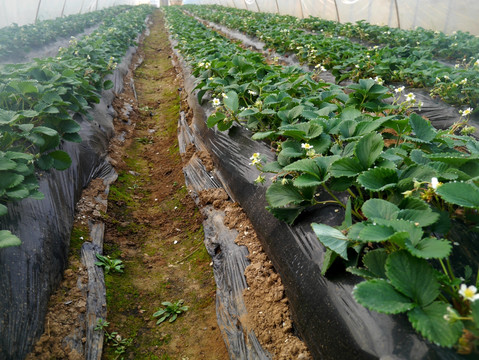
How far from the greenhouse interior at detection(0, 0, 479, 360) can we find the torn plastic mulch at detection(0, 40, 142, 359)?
0.03 ft

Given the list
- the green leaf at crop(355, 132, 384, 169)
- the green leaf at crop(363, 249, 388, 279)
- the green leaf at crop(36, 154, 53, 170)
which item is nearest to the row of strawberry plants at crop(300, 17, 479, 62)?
the green leaf at crop(355, 132, 384, 169)

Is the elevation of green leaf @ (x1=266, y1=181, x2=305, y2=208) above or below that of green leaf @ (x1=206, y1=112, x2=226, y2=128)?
below

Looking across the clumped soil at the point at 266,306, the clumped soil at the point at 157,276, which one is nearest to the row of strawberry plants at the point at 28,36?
the clumped soil at the point at 157,276

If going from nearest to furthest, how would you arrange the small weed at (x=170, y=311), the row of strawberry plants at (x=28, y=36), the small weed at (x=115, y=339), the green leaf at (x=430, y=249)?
the green leaf at (x=430, y=249) → the small weed at (x=115, y=339) → the small weed at (x=170, y=311) → the row of strawberry plants at (x=28, y=36)

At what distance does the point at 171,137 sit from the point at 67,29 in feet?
24.5

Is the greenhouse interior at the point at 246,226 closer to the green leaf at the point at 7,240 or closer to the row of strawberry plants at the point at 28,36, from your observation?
the green leaf at the point at 7,240

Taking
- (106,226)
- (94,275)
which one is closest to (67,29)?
(106,226)

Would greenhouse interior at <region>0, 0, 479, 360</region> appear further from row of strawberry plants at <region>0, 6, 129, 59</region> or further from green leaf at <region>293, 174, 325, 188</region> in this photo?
row of strawberry plants at <region>0, 6, 129, 59</region>

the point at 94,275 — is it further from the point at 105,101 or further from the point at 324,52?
the point at 324,52

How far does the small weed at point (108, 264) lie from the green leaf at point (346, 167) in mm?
1746

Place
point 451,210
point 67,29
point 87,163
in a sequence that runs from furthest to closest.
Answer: point 67,29 < point 87,163 < point 451,210

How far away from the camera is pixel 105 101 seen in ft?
15.7

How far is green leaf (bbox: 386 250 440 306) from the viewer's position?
39.8 inches

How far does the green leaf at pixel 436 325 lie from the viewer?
2.91 feet
